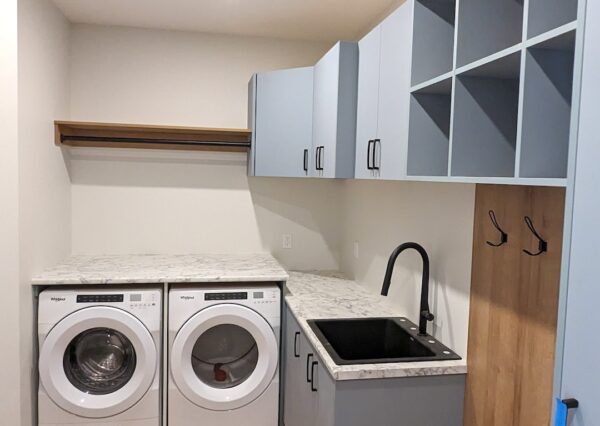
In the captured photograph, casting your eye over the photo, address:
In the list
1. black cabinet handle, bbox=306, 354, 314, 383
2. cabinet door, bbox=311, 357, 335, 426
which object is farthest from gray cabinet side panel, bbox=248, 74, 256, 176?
cabinet door, bbox=311, 357, 335, 426

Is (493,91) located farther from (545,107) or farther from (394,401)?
(394,401)

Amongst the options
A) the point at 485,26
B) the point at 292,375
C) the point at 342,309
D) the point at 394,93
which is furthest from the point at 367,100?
the point at 292,375

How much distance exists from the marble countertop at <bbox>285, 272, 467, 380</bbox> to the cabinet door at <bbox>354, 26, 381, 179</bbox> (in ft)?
2.39

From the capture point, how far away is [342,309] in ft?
8.70

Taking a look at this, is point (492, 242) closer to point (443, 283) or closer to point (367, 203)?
point (443, 283)

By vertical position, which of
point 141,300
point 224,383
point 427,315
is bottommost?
point 224,383

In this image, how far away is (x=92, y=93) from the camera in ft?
11.1

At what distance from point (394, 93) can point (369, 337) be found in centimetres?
121

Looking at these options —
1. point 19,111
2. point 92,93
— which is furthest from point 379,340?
point 92,93

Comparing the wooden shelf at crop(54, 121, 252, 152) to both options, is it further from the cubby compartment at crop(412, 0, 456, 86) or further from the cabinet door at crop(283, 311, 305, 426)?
the cubby compartment at crop(412, 0, 456, 86)

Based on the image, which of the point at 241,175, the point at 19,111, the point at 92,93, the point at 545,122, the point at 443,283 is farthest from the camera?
the point at 241,175

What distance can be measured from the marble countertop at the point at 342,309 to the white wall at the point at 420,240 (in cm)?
10

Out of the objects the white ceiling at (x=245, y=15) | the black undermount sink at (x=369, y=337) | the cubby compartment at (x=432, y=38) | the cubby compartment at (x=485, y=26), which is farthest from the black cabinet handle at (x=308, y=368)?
the white ceiling at (x=245, y=15)

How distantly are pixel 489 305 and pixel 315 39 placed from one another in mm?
2473
